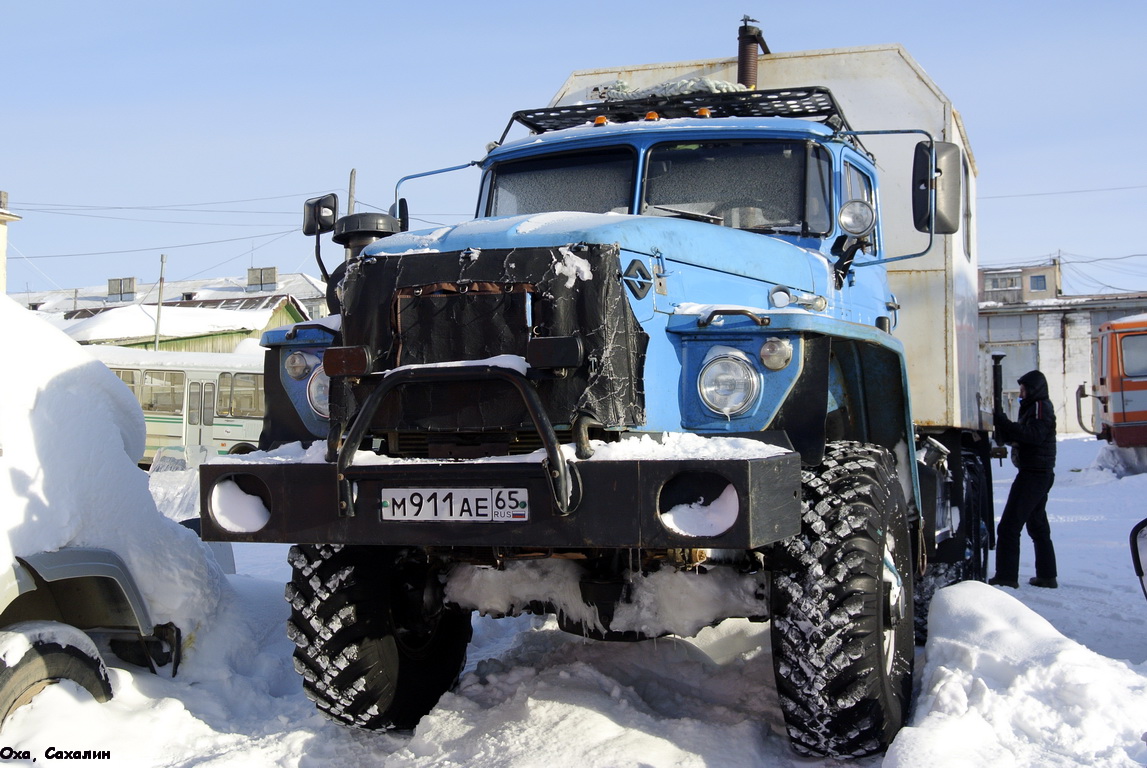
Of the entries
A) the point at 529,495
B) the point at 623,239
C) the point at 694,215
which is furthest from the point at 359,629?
the point at 694,215

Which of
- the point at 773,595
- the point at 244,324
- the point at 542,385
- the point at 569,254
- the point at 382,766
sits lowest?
the point at 382,766

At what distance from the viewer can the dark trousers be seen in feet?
27.8

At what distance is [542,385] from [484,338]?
26 centimetres

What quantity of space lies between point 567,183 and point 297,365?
74.7 inches

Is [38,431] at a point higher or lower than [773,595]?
higher

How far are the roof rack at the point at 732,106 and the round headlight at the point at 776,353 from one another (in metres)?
2.39

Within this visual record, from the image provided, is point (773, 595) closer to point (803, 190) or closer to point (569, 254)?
point (569, 254)

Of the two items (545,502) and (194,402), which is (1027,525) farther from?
(194,402)

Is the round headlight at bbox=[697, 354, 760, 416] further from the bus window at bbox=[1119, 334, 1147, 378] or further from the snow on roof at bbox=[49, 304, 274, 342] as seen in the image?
the snow on roof at bbox=[49, 304, 274, 342]

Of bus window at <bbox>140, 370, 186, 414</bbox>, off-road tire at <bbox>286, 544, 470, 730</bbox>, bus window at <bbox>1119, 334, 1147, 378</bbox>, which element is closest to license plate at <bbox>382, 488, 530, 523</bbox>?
off-road tire at <bbox>286, 544, 470, 730</bbox>

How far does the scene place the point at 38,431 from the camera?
430cm

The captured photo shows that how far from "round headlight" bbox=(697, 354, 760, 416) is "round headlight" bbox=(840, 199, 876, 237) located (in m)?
1.44

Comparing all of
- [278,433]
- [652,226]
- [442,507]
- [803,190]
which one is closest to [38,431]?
[278,433]

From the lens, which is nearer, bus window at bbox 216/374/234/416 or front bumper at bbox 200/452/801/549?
front bumper at bbox 200/452/801/549
